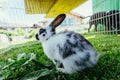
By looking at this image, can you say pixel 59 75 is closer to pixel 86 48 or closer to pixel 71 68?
pixel 71 68

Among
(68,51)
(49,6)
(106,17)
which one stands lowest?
(68,51)

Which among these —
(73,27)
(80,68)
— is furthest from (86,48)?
(73,27)

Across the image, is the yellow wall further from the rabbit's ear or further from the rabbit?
the rabbit

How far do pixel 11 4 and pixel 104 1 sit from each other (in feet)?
6.26

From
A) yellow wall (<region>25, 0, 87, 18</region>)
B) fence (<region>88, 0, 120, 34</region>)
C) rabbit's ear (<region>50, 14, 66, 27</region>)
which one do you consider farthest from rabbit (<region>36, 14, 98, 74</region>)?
yellow wall (<region>25, 0, 87, 18</region>)

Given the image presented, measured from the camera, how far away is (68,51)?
139 centimetres

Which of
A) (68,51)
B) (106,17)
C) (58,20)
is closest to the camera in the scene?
(68,51)

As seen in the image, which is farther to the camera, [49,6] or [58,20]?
[49,6]

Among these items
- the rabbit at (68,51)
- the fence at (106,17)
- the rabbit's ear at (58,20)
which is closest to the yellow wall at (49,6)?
the fence at (106,17)

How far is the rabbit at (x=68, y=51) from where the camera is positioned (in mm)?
1386

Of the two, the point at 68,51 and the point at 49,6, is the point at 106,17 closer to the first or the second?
the point at 49,6

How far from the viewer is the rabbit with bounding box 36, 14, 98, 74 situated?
1.39 m

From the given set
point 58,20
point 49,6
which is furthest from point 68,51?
point 49,6

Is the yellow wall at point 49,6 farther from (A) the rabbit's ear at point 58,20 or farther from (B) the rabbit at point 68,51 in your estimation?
(B) the rabbit at point 68,51
